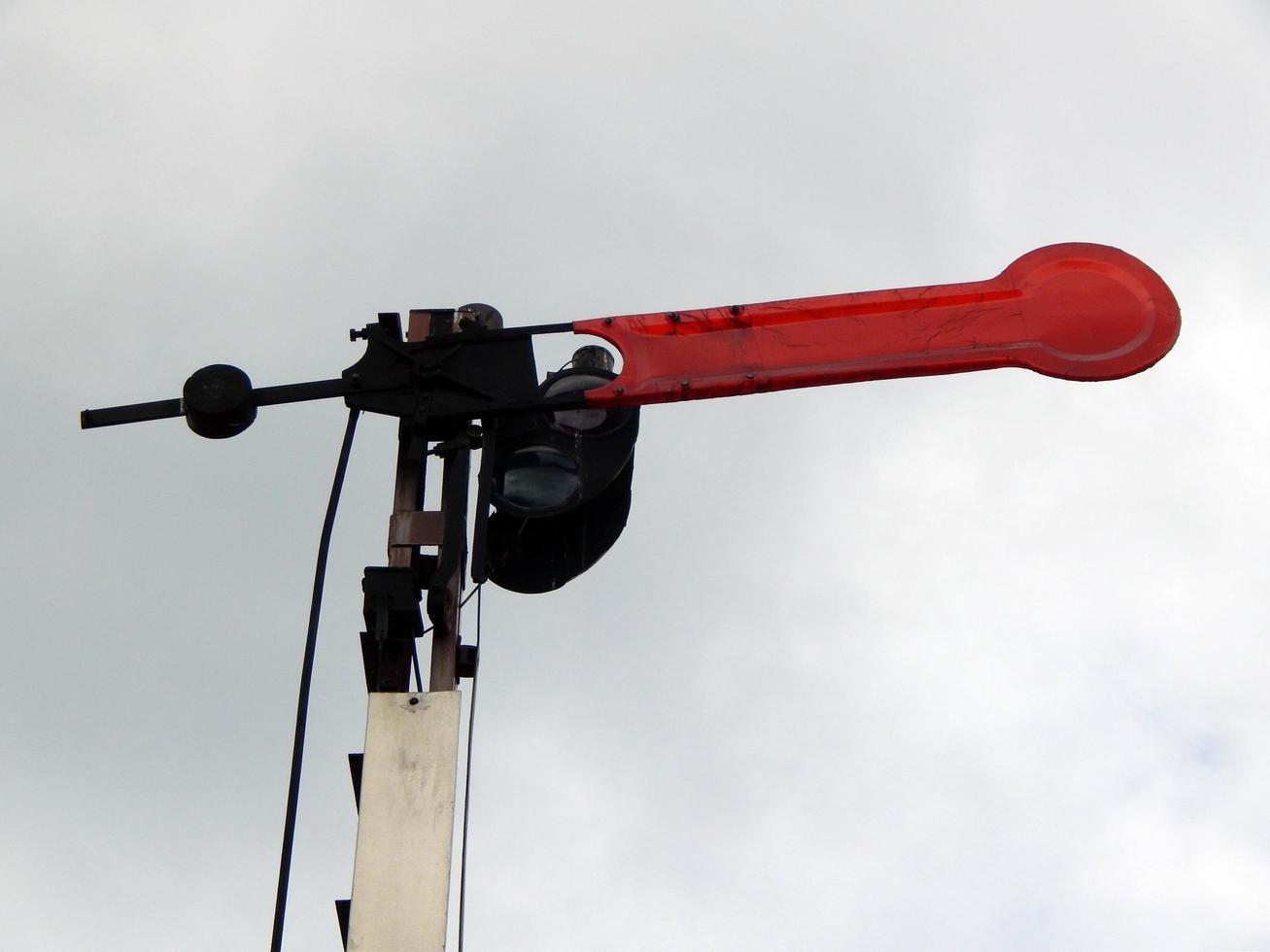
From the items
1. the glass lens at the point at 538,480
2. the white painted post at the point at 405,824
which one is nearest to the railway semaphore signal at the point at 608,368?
Answer: the glass lens at the point at 538,480

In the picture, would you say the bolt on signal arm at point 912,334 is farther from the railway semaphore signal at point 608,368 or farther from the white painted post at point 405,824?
the white painted post at point 405,824

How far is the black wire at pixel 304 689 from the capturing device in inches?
200

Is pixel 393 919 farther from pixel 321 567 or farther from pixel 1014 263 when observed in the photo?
pixel 1014 263

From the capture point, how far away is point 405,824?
509 centimetres

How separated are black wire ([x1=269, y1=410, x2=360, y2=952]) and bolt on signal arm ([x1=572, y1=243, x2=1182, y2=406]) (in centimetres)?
86

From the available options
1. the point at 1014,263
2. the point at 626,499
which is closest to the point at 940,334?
the point at 1014,263

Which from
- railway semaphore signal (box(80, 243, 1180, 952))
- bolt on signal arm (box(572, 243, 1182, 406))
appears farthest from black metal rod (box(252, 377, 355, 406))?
bolt on signal arm (box(572, 243, 1182, 406))

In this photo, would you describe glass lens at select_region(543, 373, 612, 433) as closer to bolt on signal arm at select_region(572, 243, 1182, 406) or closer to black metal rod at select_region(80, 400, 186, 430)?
bolt on signal arm at select_region(572, 243, 1182, 406)

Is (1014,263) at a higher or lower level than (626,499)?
higher

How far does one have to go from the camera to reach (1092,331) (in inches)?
242

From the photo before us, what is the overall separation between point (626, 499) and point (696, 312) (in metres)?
0.71

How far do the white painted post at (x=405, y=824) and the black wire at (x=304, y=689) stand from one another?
224 mm

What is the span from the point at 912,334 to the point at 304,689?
2.35m

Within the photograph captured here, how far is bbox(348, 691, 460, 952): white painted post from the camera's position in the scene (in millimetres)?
4938
